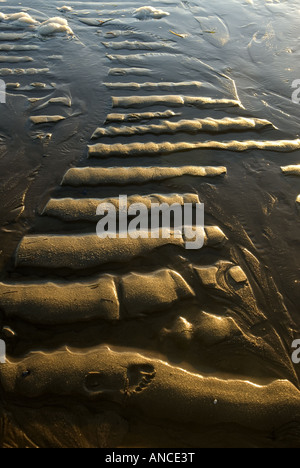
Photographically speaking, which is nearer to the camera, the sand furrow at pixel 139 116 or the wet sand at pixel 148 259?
the wet sand at pixel 148 259

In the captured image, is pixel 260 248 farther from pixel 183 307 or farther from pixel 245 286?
pixel 183 307

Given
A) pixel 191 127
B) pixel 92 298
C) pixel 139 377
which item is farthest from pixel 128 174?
pixel 139 377

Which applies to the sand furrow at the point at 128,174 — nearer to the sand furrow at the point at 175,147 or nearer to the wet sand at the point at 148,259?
the wet sand at the point at 148,259

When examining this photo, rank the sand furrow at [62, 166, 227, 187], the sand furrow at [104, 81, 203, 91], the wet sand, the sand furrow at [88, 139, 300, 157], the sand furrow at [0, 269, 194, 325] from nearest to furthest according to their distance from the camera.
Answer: the wet sand
the sand furrow at [0, 269, 194, 325]
the sand furrow at [62, 166, 227, 187]
the sand furrow at [88, 139, 300, 157]
the sand furrow at [104, 81, 203, 91]

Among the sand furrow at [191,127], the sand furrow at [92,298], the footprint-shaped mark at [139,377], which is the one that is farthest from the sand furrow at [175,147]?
the footprint-shaped mark at [139,377]

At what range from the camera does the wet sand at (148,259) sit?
4.54 ft

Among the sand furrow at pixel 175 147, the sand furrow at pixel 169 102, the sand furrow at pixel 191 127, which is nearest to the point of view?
the sand furrow at pixel 175 147

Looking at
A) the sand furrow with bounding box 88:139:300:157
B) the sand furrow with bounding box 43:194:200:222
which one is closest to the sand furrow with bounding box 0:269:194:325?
the sand furrow with bounding box 43:194:200:222

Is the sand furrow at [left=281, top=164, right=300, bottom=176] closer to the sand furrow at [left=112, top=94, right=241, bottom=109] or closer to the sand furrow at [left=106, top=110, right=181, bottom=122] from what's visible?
the sand furrow at [left=112, top=94, right=241, bottom=109]

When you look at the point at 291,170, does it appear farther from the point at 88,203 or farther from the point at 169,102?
the point at 88,203

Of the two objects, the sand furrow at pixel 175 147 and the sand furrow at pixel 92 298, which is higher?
the sand furrow at pixel 175 147

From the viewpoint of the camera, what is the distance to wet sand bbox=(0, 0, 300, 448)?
1.38 m

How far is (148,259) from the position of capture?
1873 mm

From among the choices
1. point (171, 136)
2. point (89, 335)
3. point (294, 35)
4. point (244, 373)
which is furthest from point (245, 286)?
point (294, 35)
